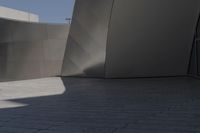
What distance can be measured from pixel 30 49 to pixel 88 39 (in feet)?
13.9

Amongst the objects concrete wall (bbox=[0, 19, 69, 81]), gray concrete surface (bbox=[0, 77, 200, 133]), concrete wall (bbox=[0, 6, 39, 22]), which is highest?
gray concrete surface (bbox=[0, 77, 200, 133])

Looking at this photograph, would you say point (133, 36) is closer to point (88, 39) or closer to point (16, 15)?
point (88, 39)

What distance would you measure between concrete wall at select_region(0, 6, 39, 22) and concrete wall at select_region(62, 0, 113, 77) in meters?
34.0

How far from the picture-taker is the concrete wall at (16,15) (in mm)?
58147

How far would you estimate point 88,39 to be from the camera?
2328 centimetres

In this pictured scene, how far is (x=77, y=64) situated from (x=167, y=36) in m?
6.48

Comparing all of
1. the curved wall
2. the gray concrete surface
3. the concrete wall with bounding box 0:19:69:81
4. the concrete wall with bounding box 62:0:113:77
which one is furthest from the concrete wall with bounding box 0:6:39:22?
the gray concrete surface

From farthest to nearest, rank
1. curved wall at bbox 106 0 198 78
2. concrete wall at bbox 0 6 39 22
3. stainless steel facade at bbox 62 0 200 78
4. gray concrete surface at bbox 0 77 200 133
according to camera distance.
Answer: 1. concrete wall at bbox 0 6 39 22
2. stainless steel facade at bbox 62 0 200 78
3. curved wall at bbox 106 0 198 78
4. gray concrete surface at bbox 0 77 200 133

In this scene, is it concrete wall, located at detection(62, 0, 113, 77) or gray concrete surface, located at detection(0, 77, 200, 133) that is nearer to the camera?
gray concrete surface, located at detection(0, 77, 200, 133)

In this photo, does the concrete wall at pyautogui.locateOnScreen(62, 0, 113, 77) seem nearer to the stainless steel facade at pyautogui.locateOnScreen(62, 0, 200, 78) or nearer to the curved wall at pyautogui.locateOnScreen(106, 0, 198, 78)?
the stainless steel facade at pyautogui.locateOnScreen(62, 0, 200, 78)

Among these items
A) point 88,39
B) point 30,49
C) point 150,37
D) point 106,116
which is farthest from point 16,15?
point 106,116

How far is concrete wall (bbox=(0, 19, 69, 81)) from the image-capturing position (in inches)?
941

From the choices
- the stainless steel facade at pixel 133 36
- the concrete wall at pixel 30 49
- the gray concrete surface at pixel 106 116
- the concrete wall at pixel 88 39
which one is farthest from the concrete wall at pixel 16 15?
the gray concrete surface at pixel 106 116

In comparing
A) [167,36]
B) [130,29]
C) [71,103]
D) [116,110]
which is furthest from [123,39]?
[116,110]
